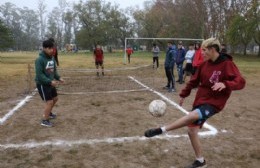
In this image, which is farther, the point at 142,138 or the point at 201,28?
the point at 201,28

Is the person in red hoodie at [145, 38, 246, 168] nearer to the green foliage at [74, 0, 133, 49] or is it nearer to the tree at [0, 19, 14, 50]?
the tree at [0, 19, 14, 50]

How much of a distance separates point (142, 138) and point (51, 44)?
2.67m

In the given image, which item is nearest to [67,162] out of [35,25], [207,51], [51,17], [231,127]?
[207,51]

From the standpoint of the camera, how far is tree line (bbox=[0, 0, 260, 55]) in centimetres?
4866

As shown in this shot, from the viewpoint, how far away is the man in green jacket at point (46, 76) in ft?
22.4

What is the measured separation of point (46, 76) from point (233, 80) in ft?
13.4

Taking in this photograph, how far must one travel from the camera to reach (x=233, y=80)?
4184 mm

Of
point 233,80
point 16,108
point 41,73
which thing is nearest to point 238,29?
point 16,108

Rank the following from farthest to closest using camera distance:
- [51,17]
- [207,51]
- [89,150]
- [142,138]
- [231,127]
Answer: [51,17], [231,127], [142,138], [89,150], [207,51]

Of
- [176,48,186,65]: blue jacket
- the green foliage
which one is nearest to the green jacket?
[176,48,186,65]: blue jacket

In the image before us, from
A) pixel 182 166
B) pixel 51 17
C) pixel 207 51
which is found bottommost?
pixel 182 166

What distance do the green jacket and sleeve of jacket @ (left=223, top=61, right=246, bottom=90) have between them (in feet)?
12.5

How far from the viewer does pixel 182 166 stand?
191 inches

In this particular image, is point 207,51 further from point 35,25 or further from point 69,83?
point 35,25
